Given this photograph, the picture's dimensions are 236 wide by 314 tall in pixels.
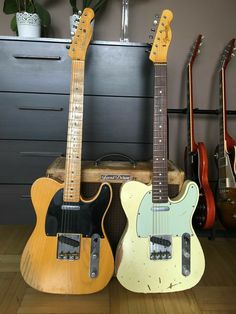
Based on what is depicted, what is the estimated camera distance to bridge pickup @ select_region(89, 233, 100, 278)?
3.56 ft

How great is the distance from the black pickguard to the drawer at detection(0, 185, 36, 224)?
2.12 ft

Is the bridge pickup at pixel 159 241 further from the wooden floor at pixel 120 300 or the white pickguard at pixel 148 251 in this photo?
the wooden floor at pixel 120 300

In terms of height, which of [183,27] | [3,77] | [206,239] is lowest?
[206,239]

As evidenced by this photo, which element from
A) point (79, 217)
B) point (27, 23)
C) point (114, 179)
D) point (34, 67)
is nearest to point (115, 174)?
point (114, 179)

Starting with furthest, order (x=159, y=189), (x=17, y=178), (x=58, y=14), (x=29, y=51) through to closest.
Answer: (x=58, y=14), (x=17, y=178), (x=29, y=51), (x=159, y=189)

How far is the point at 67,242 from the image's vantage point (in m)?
1.08

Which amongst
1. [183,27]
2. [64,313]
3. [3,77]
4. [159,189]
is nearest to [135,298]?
[64,313]

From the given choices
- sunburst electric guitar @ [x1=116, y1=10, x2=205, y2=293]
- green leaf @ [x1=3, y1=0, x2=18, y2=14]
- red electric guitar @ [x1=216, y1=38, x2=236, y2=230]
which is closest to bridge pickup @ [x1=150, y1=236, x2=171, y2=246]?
sunburst electric guitar @ [x1=116, y1=10, x2=205, y2=293]

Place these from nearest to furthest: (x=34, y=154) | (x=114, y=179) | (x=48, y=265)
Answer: (x=48, y=265) → (x=114, y=179) → (x=34, y=154)

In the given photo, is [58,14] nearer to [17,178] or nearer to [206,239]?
[17,178]

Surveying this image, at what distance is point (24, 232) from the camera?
5.55 ft

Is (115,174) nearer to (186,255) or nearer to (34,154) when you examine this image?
(186,255)

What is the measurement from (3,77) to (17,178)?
0.56 m

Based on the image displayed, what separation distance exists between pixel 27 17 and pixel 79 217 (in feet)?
3.74
